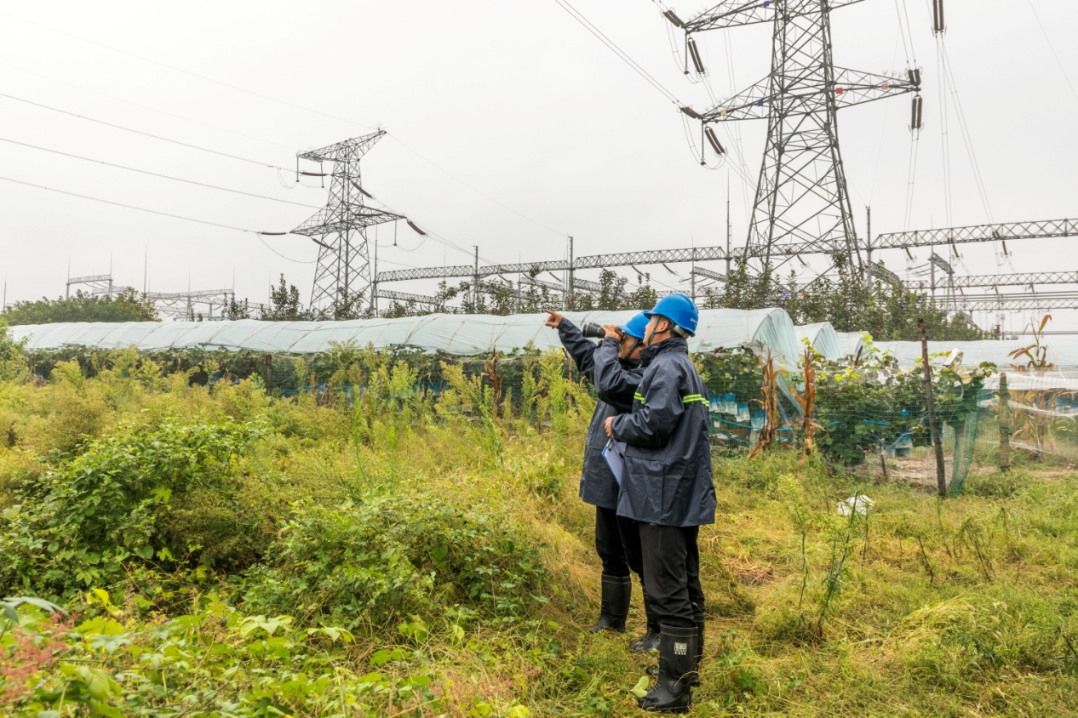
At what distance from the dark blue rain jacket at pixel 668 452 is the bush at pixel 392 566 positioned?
107 centimetres

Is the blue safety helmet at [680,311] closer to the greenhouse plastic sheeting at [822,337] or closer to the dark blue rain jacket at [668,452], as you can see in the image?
the dark blue rain jacket at [668,452]

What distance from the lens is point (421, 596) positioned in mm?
3328

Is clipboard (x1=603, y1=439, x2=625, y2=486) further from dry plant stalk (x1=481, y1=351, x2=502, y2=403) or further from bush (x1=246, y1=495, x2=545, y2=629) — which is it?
dry plant stalk (x1=481, y1=351, x2=502, y2=403)

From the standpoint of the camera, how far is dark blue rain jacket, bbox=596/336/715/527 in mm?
3045

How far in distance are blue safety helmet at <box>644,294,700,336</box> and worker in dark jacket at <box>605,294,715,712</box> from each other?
0.24 meters

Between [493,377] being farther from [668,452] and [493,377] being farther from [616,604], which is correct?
[668,452]

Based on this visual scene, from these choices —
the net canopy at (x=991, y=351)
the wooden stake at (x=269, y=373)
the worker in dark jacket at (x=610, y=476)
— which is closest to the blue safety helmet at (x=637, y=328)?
the worker in dark jacket at (x=610, y=476)

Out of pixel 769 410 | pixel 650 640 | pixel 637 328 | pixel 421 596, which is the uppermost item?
pixel 637 328

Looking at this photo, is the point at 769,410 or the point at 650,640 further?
the point at 769,410

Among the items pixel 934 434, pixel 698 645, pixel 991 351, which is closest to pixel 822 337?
pixel 991 351

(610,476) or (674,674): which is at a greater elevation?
(610,476)

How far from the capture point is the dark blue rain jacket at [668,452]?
3045mm

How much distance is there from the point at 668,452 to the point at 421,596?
1.40 m

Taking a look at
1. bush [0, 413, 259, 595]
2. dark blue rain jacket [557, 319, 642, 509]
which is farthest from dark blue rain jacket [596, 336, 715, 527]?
bush [0, 413, 259, 595]
